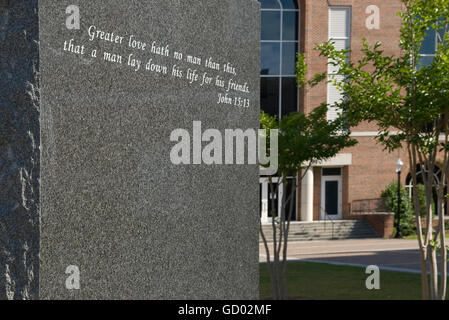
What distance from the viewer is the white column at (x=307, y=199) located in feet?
137

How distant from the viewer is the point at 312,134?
52.9 ft

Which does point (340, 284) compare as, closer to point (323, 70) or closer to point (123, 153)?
point (123, 153)

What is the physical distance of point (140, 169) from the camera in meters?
5.39

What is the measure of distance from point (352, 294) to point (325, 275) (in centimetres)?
437

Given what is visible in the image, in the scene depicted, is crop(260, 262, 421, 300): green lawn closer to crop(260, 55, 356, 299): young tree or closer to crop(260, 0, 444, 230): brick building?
crop(260, 55, 356, 299): young tree

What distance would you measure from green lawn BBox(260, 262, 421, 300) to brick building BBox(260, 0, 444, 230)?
698 inches

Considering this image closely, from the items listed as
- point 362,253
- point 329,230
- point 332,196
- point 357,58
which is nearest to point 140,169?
point 362,253

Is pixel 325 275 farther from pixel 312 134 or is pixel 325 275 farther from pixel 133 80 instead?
pixel 133 80

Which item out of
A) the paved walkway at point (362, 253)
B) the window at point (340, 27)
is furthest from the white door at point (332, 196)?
the paved walkway at point (362, 253)

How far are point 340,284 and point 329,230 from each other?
20.8 metres

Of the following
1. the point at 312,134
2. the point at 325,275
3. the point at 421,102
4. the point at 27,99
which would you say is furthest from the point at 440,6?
the point at 325,275

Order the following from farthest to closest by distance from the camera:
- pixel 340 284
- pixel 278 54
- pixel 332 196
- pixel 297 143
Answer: pixel 332 196 < pixel 278 54 < pixel 340 284 < pixel 297 143

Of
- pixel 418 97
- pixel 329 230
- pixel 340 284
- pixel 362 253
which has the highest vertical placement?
pixel 418 97
